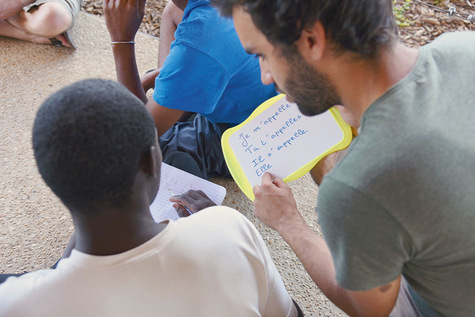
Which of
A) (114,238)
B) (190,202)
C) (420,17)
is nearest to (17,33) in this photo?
(190,202)

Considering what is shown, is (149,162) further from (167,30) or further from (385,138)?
(167,30)

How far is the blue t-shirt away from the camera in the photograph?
4.25 ft

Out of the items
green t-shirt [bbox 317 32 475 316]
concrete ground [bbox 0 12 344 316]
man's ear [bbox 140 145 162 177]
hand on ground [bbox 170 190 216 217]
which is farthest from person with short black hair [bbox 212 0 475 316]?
concrete ground [bbox 0 12 344 316]

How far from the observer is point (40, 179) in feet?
5.90

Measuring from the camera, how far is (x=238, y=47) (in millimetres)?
1333

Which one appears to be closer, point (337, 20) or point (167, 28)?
point (337, 20)

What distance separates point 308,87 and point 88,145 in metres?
0.48

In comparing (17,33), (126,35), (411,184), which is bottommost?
(17,33)

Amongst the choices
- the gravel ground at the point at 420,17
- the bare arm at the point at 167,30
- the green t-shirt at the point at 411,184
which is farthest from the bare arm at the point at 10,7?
the green t-shirt at the point at 411,184

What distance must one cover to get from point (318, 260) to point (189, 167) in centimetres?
68

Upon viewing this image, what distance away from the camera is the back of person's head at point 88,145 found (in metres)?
0.71

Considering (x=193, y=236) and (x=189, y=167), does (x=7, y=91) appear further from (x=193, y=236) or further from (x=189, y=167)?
(x=193, y=236)

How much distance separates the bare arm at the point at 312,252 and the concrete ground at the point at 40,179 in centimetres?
45

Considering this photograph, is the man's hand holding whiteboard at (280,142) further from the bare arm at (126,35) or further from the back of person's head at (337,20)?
the back of person's head at (337,20)
